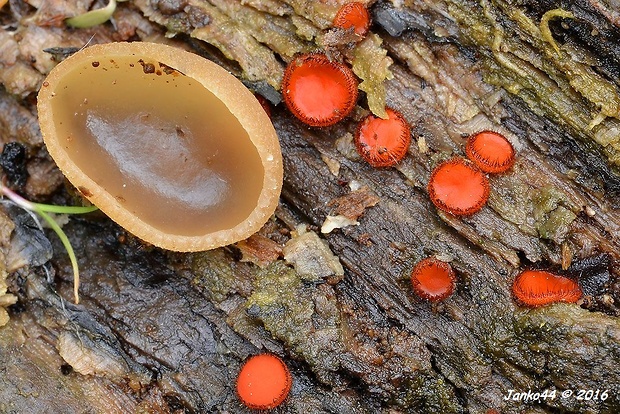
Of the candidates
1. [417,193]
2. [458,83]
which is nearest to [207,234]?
[417,193]

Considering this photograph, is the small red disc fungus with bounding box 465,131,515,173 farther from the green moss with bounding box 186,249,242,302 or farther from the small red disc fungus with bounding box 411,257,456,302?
the green moss with bounding box 186,249,242,302

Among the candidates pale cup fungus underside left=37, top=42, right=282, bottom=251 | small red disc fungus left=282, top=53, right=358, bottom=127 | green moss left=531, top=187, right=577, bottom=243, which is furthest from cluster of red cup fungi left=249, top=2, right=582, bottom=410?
pale cup fungus underside left=37, top=42, right=282, bottom=251

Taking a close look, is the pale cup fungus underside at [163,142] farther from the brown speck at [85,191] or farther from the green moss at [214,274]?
the green moss at [214,274]

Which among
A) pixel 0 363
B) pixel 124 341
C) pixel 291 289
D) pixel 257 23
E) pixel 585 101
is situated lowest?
pixel 0 363

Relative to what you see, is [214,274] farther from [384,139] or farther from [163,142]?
[384,139]

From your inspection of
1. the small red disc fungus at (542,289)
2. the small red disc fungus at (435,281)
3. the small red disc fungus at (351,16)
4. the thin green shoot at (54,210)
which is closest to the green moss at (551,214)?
the small red disc fungus at (542,289)

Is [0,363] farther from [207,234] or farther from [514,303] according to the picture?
[514,303]
